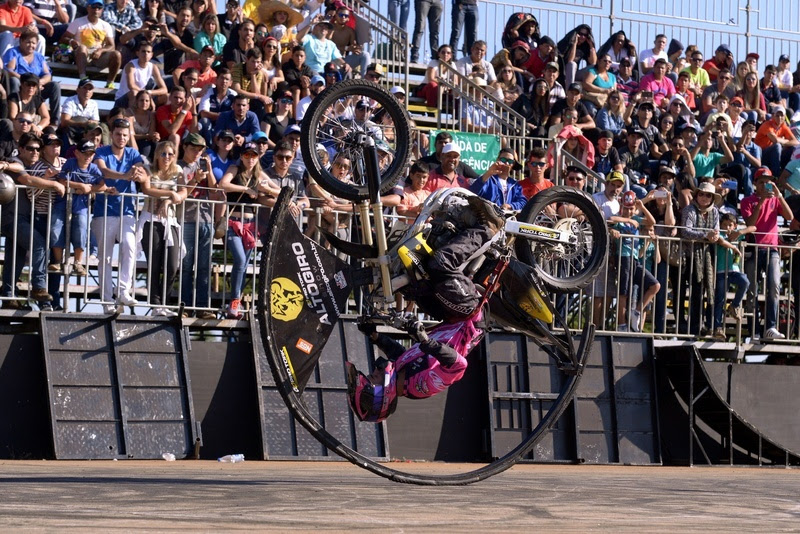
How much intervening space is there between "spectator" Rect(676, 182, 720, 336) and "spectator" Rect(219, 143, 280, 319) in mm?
5408

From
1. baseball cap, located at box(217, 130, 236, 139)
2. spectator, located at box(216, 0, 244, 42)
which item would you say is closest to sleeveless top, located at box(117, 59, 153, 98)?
spectator, located at box(216, 0, 244, 42)

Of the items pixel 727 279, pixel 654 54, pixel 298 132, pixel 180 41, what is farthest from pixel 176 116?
pixel 654 54

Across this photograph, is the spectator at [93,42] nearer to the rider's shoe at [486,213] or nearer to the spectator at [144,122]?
the spectator at [144,122]

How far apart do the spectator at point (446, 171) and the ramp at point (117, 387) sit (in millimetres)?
3566

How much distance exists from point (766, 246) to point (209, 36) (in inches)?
329

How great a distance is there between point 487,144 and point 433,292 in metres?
9.30

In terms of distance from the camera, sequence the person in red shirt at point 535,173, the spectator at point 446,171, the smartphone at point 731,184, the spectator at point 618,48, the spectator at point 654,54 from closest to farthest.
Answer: the spectator at point 446,171 → the person in red shirt at point 535,173 → the smartphone at point 731,184 → the spectator at point 618,48 → the spectator at point 654,54

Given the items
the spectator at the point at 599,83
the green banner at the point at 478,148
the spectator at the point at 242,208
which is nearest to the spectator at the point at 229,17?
the green banner at the point at 478,148

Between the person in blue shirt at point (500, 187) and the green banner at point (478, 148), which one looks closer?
the person in blue shirt at point (500, 187)

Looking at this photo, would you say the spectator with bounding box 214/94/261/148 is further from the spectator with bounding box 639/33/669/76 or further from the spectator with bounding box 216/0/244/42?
the spectator with bounding box 639/33/669/76

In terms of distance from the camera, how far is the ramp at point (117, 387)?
13.0 m

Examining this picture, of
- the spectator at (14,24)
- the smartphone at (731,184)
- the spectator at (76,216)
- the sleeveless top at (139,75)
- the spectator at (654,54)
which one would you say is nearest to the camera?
the spectator at (76,216)

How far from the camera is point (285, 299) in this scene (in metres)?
9.08

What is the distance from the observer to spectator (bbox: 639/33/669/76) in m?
23.4
